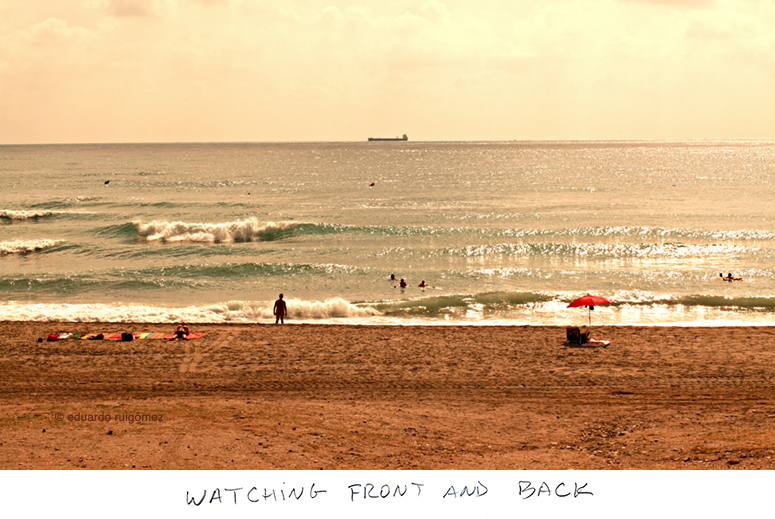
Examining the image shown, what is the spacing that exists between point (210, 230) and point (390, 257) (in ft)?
54.4

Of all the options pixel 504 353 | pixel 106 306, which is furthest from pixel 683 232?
pixel 106 306

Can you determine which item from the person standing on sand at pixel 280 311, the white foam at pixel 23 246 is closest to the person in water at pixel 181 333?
the person standing on sand at pixel 280 311

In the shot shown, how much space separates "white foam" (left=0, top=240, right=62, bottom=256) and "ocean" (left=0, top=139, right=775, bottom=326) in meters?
0.13

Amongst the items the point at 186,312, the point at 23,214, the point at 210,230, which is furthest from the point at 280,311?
the point at 23,214

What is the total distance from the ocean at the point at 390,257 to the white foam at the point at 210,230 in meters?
0.16

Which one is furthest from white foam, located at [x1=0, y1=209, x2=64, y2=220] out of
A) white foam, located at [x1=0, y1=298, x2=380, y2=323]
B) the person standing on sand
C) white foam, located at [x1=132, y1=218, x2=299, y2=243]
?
the person standing on sand

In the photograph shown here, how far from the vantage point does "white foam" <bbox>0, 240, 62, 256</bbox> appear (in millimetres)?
38347

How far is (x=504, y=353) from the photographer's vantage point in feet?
57.0

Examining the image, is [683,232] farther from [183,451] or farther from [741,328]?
[183,451]

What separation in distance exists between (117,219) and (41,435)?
45181 millimetres

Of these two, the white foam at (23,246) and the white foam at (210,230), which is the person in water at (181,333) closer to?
the white foam at (210,230)

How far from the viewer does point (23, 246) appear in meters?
39.4

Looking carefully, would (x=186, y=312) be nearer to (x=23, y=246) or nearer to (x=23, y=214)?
(x=23, y=246)

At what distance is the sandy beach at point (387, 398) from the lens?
9.85 metres
